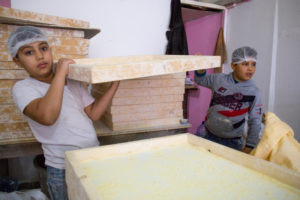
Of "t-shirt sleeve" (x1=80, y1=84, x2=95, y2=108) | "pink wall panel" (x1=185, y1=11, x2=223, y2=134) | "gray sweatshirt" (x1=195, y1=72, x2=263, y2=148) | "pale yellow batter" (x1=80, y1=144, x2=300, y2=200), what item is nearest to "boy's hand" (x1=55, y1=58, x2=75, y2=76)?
"t-shirt sleeve" (x1=80, y1=84, x2=95, y2=108)

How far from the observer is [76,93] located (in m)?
1.64

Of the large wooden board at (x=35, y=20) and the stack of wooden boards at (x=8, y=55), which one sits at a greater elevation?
the large wooden board at (x=35, y=20)

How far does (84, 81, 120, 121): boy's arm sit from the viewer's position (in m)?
1.66

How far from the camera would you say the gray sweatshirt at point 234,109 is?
2256 mm

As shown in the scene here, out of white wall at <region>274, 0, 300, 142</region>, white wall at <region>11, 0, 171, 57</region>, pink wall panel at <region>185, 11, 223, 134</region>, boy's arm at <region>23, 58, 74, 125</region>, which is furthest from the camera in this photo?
pink wall panel at <region>185, 11, 223, 134</region>

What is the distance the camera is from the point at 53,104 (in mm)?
1227

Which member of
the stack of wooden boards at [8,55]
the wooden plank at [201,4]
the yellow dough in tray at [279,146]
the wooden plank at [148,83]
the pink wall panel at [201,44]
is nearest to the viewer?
the yellow dough in tray at [279,146]

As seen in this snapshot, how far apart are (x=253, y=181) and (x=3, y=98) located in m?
2.12

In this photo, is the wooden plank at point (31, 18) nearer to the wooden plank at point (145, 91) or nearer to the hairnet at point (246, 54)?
the wooden plank at point (145, 91)

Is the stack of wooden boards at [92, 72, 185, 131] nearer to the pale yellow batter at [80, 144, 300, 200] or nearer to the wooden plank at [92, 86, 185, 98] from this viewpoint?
the wooden plank at [92, 86, 185, 98]

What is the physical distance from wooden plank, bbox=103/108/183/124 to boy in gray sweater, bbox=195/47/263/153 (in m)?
0.45

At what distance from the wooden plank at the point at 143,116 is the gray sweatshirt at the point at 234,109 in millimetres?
454

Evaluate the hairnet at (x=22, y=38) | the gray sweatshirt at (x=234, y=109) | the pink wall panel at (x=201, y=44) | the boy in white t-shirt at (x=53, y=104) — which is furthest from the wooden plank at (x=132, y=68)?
the pink wall panel at (x=201, y=44)

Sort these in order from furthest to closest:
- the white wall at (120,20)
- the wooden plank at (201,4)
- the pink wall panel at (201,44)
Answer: the pink wall panel at (201,44) → the wooden plank at (201,4) → the white wall at (120,20)
